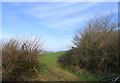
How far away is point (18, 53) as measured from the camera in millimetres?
9383

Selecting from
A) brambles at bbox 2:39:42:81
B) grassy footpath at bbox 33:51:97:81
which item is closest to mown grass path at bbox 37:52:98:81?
grassy footpath at bbox 33:51:97:81

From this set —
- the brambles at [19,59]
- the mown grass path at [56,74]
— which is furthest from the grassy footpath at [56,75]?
the brambles at [19,59]

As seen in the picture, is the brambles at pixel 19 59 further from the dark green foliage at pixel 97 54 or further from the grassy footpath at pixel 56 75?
the dark green foliage at pixel 97 54

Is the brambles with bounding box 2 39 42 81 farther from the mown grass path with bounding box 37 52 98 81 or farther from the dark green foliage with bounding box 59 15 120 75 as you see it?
the dark green foliage with bounding box 59 15 120 75

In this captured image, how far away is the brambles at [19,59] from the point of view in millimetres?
8344

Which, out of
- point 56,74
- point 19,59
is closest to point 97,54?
point 56,74

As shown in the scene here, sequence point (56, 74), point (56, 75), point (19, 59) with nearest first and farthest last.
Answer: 1. point (19, 59)
2. point (56, 75)
3. point (56, 74)

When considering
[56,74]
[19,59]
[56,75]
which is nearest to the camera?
[19,59]

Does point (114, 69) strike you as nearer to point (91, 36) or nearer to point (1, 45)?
point (91, 36)

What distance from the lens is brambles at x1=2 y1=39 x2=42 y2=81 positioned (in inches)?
328

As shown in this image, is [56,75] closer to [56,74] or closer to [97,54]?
[56,74]

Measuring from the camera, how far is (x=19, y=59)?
9547 millimetres

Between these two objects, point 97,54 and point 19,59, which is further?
point 97,54

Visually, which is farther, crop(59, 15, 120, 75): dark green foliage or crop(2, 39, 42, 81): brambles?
crop(59, 15, 120, 75): dark green foliage
